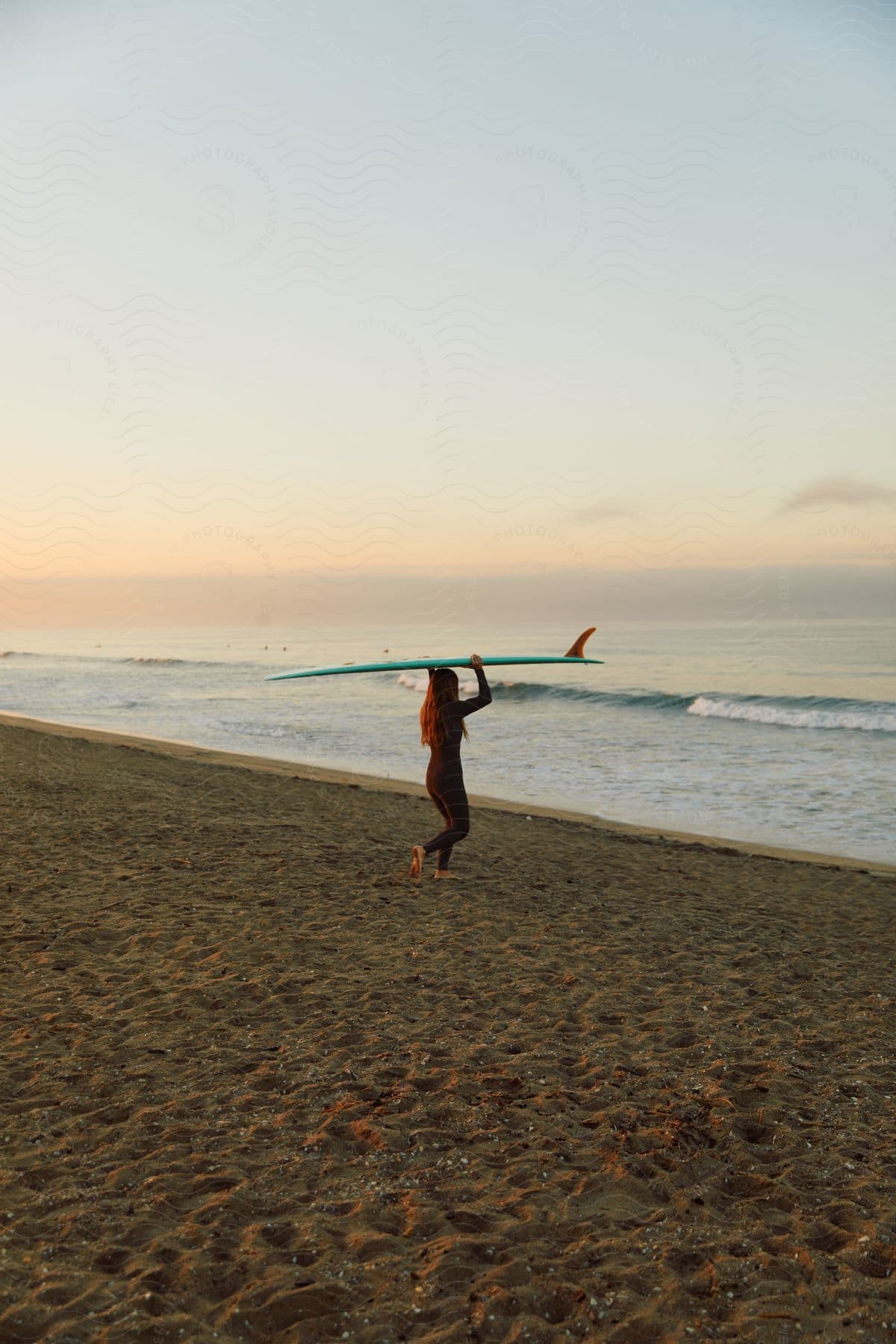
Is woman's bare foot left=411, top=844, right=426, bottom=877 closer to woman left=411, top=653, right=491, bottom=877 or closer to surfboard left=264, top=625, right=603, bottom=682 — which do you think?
woman left=411, top=653, right=491, bottom=877

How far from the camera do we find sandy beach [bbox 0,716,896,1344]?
10.1ft

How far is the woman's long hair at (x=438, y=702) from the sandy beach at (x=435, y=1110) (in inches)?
58.3

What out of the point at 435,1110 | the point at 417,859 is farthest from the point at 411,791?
the point at 435,1110

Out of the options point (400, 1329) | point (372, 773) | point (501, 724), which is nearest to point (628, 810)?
point (372, 773)

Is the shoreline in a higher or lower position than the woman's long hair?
lower

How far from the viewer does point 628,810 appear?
46.5 ft

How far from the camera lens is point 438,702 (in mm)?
8242

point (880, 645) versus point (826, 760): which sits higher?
point (880, 645)

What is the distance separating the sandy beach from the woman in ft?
1.75

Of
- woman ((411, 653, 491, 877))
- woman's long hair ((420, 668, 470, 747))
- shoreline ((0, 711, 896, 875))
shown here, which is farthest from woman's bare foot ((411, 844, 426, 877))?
shoreline ((0, 711, 896, 875))

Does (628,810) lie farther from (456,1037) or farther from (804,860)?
(456,1037)

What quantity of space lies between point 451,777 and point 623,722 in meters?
20.3

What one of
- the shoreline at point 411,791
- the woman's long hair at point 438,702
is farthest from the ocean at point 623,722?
the woman's long hair at point 438,702

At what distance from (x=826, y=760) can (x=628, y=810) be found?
7.80 meters
